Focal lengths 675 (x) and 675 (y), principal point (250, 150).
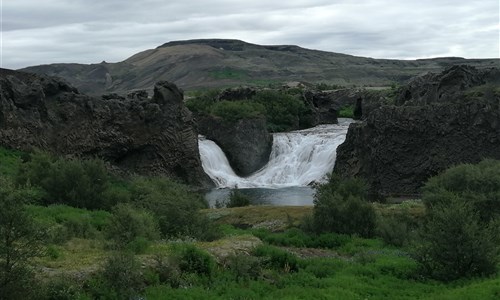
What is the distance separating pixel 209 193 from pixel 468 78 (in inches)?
Result: 990

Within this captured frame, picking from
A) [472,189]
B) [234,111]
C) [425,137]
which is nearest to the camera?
[472,189]

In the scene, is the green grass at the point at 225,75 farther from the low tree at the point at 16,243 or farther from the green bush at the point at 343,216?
the low tree at the point at 16,243

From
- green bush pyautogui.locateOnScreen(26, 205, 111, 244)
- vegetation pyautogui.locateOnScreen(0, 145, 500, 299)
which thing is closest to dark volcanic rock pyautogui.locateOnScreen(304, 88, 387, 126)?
vegetation pyautogui.locateOnScreen(0, 145, 500, 299)

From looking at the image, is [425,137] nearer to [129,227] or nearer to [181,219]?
[181,219]

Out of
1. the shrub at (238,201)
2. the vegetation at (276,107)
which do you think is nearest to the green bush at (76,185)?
the shrub at (238,201)

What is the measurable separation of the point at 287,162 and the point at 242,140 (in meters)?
5.36

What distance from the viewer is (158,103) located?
60688 mm

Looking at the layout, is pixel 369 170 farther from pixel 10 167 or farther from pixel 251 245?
pixel 251 245

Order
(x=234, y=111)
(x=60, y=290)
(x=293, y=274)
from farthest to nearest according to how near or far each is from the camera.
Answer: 1. (x=234, y=111)
2. (x=293, y=274)
3. (x=60, y=290)

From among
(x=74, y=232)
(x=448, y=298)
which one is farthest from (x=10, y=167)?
(x=448, y=298)

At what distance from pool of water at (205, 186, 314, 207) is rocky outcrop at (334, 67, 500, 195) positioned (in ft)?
17.6

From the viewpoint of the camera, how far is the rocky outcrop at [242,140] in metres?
66.3

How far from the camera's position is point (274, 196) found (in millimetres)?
53062

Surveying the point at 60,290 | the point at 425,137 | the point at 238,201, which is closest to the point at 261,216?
the point at 238,201
